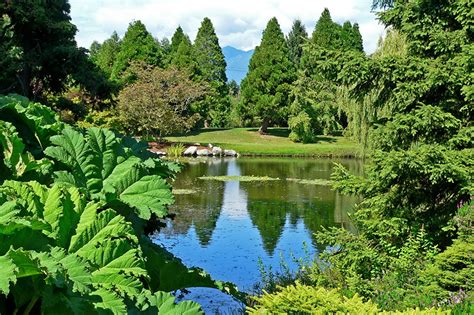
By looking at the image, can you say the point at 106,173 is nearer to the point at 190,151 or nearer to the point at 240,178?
the point at 240,178

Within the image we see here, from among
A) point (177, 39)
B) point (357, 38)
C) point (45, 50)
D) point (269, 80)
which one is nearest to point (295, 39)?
point (357, 38)

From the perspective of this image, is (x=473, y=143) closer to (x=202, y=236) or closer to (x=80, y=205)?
(x=80, y=205)

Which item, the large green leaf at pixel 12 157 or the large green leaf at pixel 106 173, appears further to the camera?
the large green leaf at pixel 106 173

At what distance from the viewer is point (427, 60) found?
7.82 meters

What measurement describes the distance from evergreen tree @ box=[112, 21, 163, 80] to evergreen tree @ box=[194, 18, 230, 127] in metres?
4.45

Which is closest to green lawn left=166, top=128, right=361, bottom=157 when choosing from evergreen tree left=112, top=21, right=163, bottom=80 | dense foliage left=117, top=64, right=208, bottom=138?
dense foliage left=117, top=64, right=208, bottom=138

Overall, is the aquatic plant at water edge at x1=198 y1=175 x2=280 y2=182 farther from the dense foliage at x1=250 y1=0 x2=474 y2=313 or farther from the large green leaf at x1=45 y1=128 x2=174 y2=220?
the large green leaf at x1=45 y1=128 x2=174 y2=220

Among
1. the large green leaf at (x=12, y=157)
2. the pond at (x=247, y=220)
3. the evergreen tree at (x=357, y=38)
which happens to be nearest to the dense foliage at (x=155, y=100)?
the pond at (x=247, y=220)

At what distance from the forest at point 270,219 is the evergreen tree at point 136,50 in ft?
107

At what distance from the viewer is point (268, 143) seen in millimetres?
44469

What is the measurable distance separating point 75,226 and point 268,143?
42.3 m

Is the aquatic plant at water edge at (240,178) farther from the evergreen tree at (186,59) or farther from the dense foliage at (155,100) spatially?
the evergreen tree at (186,59)

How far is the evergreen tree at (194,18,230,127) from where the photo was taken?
53.7 metres

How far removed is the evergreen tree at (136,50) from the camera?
49.9 metres
